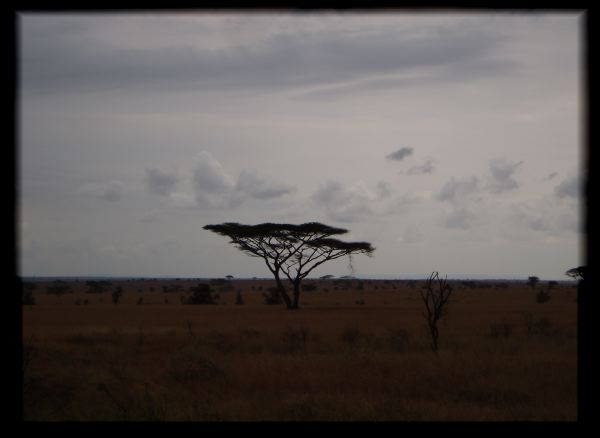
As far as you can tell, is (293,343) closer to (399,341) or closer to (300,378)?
(399,341)

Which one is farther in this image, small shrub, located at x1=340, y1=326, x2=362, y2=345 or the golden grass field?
small shrub, located at x1=340, y1=326, x2=362, y2=345

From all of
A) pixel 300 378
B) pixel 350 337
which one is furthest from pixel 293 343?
pixel 300 378

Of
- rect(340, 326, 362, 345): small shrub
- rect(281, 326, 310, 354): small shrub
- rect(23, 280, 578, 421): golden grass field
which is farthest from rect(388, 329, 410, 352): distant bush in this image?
rect(281, 326, 310, 354): small shrub

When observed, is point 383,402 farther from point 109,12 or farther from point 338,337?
point 338,337

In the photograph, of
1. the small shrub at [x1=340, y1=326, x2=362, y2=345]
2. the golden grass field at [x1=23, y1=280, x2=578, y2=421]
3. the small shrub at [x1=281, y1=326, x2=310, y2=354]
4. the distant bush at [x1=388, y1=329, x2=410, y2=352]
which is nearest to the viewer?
the golden grass field at [x1=23, y1=280, x2=578, y2=421]

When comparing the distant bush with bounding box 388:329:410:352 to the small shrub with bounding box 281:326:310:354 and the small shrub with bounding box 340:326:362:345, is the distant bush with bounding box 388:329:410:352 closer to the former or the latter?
the small shrub with bounding box 340:326:362:345

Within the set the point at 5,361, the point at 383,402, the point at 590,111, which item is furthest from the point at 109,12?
the point at 383,402

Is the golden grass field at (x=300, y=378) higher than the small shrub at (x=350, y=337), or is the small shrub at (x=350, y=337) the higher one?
the golden grass field at (x=300, y=378)

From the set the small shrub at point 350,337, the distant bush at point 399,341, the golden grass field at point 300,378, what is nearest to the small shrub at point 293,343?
the golden grass field at point 300,378

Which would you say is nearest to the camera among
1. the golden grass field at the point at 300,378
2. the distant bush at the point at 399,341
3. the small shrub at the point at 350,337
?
the golden grass field at the point at 300,378

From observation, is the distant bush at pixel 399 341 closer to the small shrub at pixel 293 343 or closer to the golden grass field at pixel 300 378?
the golden grass field at pixel 300 378

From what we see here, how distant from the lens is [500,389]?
10.6 meters

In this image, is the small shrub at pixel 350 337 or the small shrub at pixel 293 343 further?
the small shrub at pixel 350 337

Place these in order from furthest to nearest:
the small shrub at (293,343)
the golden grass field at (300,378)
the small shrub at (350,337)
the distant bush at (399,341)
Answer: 1. the small shrub at (350,337)
2. the distant bush at (399,341)
3. the small shrub at (293,343)
4. the golden grass field at (300,378)
